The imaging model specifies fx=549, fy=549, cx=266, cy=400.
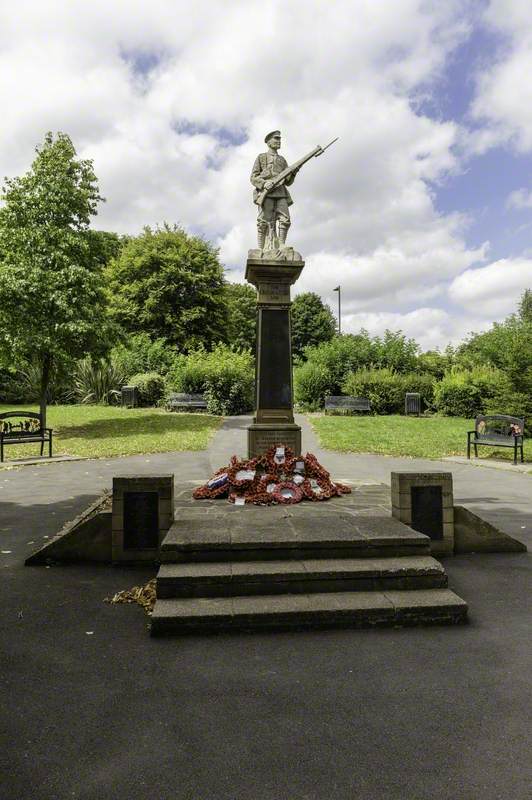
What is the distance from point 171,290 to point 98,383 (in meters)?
11.3

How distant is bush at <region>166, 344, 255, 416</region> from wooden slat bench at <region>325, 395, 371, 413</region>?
3.83 metres

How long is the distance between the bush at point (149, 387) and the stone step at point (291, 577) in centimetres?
2397

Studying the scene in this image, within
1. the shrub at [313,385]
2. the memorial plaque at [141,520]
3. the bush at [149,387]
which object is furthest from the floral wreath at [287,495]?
the bush at [149,387]

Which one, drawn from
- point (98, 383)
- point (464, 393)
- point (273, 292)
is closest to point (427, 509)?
point (273, 292)

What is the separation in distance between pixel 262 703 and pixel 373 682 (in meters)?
0.72

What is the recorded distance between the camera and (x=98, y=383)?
95.3 feet

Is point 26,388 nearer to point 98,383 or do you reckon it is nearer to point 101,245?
point 98,383

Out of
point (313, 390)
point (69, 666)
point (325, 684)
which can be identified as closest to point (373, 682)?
point (325, 684)

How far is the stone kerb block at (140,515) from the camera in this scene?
18.7 feet

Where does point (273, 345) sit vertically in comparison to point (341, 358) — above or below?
below

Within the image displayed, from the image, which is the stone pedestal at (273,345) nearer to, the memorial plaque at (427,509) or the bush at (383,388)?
the memorial plaque at (427,509)

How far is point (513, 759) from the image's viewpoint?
263 centimetres

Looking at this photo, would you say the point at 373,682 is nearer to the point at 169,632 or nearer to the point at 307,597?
the point at 307,597

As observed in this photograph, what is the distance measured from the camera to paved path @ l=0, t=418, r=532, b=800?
249 centimetres
